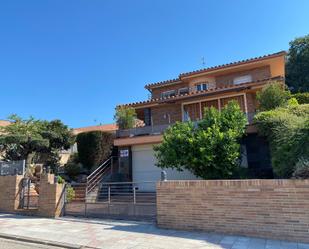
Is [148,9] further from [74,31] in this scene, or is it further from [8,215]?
[8,215]

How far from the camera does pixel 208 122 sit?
12.1m

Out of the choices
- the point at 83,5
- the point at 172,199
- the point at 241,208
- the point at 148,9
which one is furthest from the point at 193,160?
the point at 83,5

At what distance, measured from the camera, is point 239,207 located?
748 centimetres

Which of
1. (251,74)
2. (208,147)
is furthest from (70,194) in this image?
(251,74)

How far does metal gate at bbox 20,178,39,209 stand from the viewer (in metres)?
12.6

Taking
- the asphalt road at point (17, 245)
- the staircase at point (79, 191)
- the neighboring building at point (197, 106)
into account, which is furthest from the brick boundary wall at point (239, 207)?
the neighboring building at point (197, 106)

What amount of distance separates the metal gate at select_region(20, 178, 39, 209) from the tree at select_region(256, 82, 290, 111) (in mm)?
12133

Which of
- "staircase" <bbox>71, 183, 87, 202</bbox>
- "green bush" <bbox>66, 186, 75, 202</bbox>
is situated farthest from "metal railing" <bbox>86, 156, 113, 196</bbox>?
"green bush" <bbox>66, 186, 75, 202</bbox>

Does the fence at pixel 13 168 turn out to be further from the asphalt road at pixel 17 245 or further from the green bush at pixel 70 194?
the asphalt road at pixel 17 245

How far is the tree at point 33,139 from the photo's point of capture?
17547mm

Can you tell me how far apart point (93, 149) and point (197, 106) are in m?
7.57

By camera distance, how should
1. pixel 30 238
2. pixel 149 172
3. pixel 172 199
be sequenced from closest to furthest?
pixel 30 238 < pixel 172 199 < pixel 149 172

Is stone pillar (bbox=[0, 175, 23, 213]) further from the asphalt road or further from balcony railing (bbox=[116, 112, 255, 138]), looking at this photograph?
balcony railing (bbox=[116, 112, 255, 138])

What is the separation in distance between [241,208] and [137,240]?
2903 millimetres
